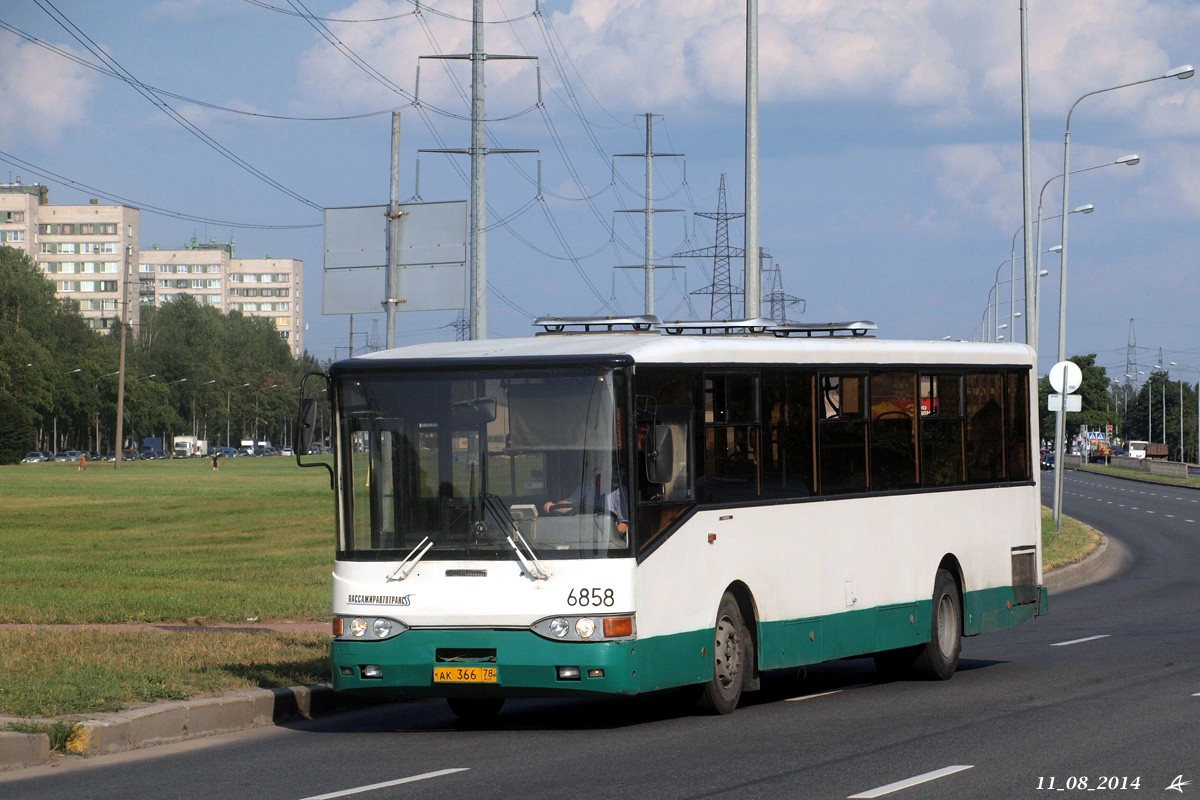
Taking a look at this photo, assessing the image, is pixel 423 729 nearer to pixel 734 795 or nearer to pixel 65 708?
pixel 65 708

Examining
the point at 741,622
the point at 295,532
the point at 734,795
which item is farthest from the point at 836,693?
the point at 295,532

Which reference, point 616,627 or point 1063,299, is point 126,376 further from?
point 616,627

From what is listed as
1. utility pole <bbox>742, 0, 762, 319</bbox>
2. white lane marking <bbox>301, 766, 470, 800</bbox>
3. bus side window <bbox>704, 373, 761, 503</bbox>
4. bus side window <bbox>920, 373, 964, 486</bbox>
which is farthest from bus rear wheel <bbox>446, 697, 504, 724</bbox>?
utility pole <bbox>742, 0, 762, 319</bbox>

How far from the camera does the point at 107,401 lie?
5787 inches

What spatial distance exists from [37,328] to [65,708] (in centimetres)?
13465

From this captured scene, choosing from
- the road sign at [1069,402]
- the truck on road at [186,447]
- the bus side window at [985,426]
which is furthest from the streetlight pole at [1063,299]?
the truck on road at [186,447]

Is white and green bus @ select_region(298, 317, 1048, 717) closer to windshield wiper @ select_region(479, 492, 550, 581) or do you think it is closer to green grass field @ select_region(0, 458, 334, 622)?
windshield wiper @ select_region(479, 492, 550, 581)

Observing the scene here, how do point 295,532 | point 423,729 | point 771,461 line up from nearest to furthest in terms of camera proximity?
point 423,729, point 771,461, point 295,532

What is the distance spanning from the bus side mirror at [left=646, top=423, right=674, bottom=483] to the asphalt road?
1.75m

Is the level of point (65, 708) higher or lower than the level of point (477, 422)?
lower

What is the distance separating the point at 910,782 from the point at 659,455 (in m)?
3.21

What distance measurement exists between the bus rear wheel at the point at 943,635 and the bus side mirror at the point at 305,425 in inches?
253

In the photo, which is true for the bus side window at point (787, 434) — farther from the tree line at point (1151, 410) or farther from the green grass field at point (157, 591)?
the tree line at point (1151, 410)

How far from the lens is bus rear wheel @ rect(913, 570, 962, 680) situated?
53.3 ft
